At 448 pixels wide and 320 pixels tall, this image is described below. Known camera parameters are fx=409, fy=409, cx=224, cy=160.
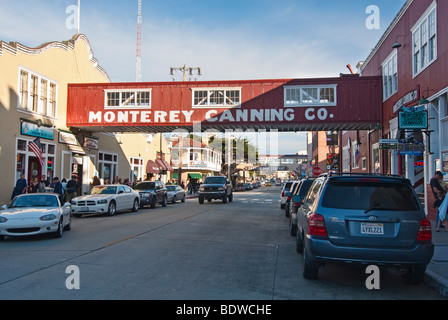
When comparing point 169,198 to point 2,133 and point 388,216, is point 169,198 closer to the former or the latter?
point 2,133

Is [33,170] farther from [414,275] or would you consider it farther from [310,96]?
[414,275]

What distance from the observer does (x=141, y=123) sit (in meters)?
26.3

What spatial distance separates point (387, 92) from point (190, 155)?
42589 millimetres

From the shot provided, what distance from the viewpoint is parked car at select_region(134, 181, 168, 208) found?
23.7 metres

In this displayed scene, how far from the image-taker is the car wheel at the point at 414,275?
20.8 ft

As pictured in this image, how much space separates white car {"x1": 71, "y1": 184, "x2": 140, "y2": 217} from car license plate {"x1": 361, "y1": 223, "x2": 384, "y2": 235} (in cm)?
1386

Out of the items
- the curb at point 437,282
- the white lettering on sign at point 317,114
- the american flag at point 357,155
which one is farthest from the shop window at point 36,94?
the curb at point 437,282

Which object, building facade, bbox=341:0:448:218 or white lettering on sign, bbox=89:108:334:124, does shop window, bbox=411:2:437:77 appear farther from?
white lettering on sign, bbox=89:108:334:124

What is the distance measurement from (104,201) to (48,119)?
29.9 feet

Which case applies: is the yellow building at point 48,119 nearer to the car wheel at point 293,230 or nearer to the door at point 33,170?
the door at point 33,170

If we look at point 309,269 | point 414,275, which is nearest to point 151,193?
point 309,269

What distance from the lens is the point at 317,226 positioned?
20.5 feet
